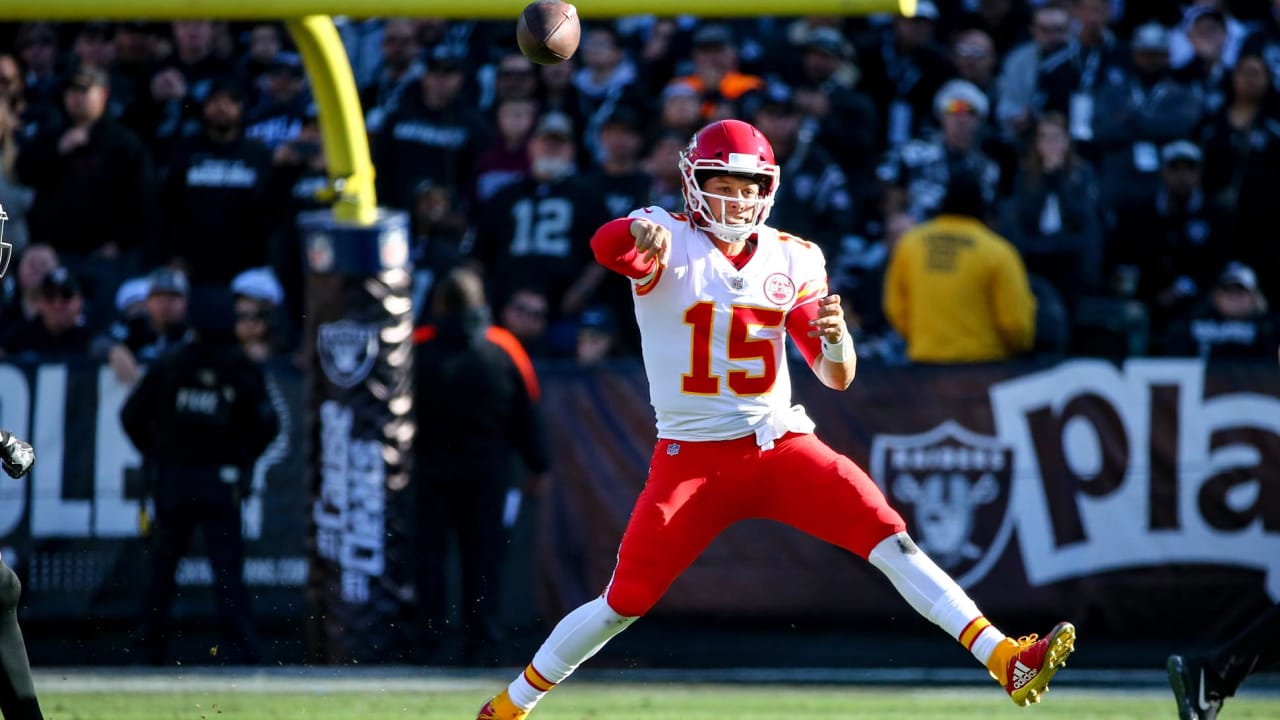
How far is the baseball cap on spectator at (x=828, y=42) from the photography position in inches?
457

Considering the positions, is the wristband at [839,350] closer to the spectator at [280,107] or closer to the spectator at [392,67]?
the spectator at [280,107]

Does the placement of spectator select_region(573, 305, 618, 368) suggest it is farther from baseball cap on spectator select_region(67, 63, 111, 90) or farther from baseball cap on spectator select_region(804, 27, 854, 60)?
baseball cap on spectator select_region(67, 63, 111, 90)

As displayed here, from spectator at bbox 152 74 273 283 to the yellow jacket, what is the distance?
138 inches

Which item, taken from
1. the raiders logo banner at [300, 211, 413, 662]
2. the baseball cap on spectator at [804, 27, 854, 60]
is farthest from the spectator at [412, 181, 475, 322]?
the baseball cap on spectator at [804, 27, 854, 60]

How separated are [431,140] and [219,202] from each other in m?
1.26

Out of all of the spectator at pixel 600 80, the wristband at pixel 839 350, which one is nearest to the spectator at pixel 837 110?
the spectator at pixel 600 80

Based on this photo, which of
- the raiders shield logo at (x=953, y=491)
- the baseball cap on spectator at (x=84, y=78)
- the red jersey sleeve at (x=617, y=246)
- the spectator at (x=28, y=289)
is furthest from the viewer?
the baseball cap on spectator at (x=84, y=78)

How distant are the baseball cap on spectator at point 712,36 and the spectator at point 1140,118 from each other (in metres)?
2.16

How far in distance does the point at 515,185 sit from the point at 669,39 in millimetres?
1901

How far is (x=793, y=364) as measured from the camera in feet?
31.1

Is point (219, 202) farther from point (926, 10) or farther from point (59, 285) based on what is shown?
point (926, 10)

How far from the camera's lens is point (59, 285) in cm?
1009

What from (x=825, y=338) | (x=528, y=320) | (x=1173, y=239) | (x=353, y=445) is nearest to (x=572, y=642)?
(x=825, y=338)

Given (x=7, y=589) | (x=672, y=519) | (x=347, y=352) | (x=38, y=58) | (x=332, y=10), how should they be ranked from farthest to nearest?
1. (x=38, y=58)
2. (x=347, y=352)
3. (x=332, y=10)
4. (x=672, y=519)
5. (x=7, y=589)
